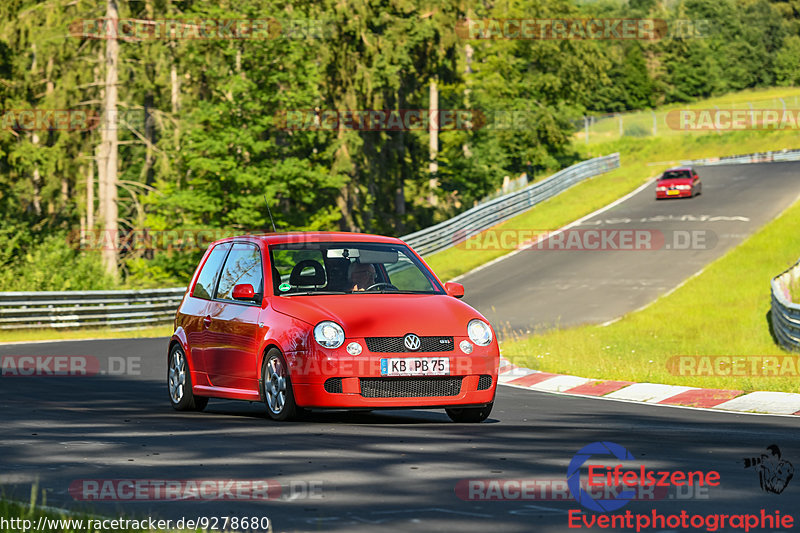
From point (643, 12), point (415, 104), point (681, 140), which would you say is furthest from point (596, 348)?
point (643, 12)

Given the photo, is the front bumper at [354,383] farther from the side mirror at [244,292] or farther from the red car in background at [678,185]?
the red car in background at [678,185]

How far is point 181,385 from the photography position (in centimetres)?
1266

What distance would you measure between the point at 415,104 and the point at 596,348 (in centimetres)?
4683

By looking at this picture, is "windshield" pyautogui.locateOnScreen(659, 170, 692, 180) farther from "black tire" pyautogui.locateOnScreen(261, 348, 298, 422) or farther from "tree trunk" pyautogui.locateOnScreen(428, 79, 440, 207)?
"black tire" pyautogui.locateOnScreen(261, 348, 298, 422)

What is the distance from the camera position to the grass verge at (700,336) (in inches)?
704

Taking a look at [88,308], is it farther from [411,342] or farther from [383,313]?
[411,342]

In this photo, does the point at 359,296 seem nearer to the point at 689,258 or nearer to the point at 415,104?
the point at 689,258

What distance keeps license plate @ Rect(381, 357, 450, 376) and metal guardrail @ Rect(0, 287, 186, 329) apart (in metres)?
A: 22.0

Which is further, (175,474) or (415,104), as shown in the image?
(415,104)

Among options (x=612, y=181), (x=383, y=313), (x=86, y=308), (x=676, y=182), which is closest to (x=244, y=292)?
(x=383, y=313)

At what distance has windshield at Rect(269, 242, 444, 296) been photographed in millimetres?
11406

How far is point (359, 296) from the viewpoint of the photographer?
1108 centimetres

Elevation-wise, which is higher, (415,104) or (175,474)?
(415,104)

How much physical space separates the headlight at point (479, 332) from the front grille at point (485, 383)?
0.97 feet
